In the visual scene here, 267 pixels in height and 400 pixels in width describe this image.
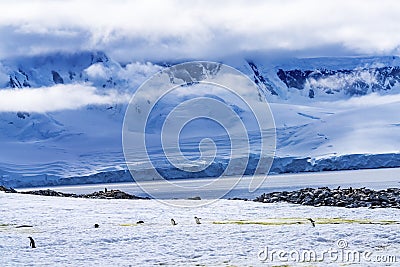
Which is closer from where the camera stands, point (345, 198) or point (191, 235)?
point (191, 235)

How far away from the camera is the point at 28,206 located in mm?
31953

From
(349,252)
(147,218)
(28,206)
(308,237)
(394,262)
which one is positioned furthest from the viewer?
(28,206)

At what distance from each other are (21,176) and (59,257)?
173 meters

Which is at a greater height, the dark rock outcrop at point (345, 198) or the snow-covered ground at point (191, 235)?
the dark rock outcrop at point (345, 198)

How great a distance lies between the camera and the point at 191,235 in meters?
22.8

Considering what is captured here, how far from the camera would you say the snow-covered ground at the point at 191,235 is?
63.8 ft

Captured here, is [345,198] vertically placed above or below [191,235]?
above

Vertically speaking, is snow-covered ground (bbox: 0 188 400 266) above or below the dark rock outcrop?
below

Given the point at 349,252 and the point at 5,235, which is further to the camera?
the point at 5,235

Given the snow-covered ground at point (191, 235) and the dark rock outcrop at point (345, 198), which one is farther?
the dark rock outcrop at point (345, 198)

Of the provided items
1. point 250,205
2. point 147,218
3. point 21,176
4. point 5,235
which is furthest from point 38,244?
point 21,176

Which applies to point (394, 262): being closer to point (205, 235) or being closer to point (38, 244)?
point (205, 235)

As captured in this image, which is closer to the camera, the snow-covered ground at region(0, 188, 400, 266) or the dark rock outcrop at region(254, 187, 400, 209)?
the snow-covered ground at region(0, 188, 400, 266)

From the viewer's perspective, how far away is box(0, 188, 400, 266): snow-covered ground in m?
19.4
